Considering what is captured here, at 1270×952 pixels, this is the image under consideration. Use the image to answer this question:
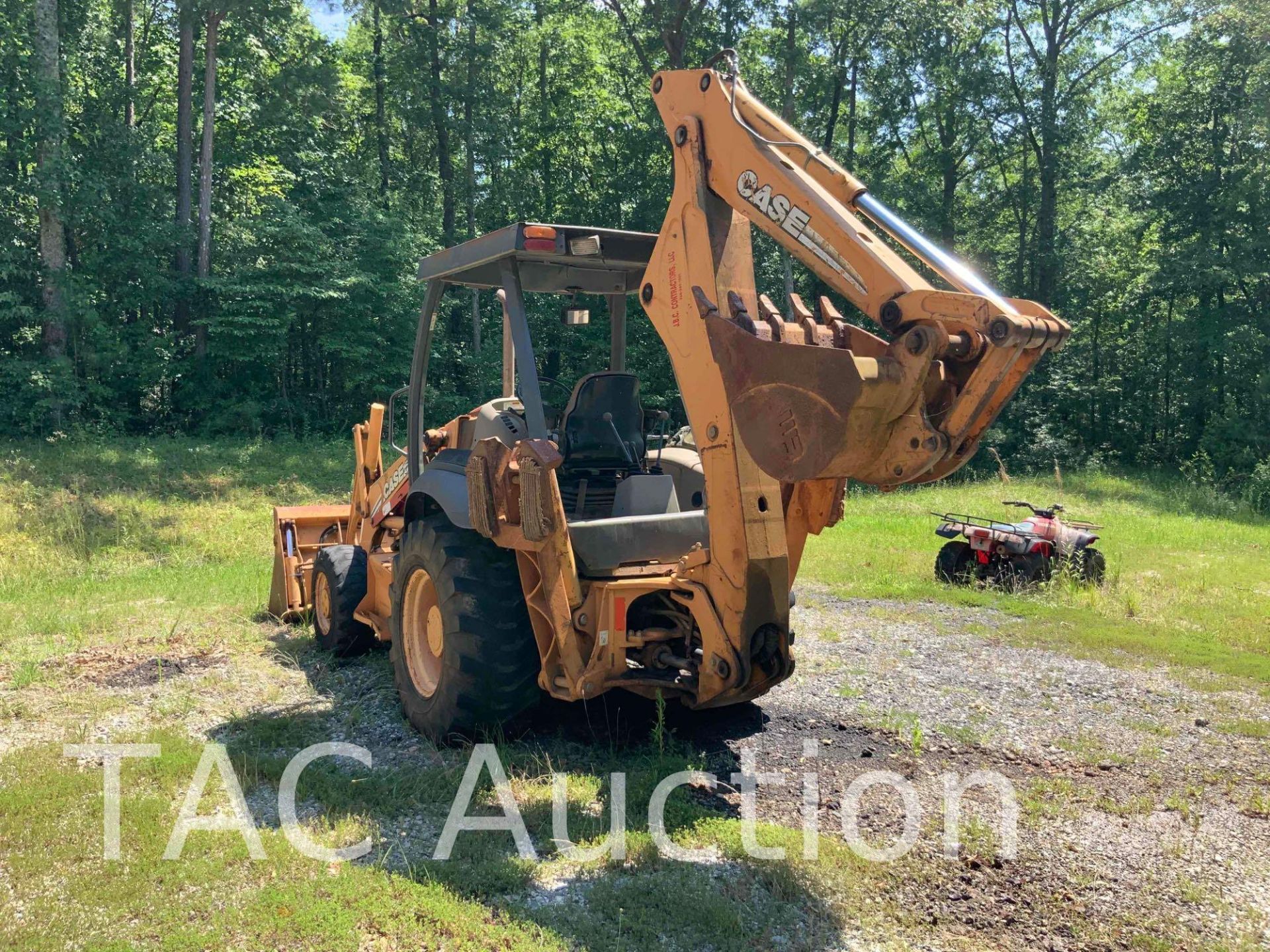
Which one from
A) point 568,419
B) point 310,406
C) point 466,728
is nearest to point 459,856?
point 466,728

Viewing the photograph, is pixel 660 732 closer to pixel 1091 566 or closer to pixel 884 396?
pixel 884 396

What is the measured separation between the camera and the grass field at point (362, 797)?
3.49 metres

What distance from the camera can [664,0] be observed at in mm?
25469

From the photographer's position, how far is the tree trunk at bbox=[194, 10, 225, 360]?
20906mm

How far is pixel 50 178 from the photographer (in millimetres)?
17609

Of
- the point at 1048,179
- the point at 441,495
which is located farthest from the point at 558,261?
the point at 1048,179

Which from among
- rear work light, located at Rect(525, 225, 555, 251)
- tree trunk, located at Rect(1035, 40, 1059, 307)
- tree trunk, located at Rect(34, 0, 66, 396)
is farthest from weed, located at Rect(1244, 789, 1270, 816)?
tree trunk, located at Rect(1035, 40, 1059, 307)

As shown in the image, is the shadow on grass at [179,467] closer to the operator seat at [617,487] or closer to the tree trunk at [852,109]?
the operator seat at [617,487]

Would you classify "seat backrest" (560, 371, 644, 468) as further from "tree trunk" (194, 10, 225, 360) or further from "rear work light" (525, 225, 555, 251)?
"tree trunk" (194, 10, 225, 360)

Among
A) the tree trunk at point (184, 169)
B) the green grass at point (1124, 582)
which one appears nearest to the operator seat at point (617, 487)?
the green grass at point (1124, 582)

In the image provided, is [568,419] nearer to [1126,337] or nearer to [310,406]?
[310,406]

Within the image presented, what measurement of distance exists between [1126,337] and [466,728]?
31.2 metres

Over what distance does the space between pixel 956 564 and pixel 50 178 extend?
16742 mm

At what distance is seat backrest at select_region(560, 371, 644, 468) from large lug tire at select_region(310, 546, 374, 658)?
251cm
